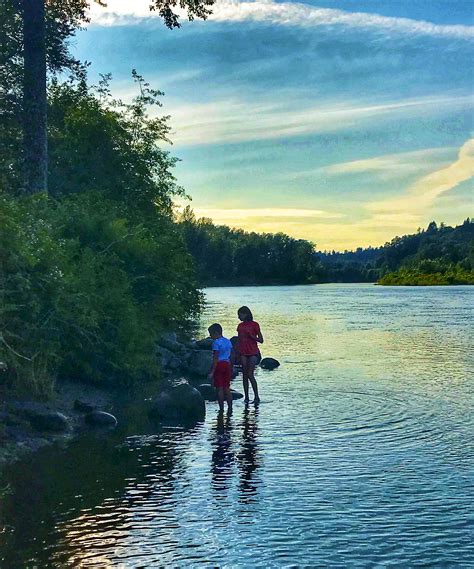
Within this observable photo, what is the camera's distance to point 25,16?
24.9 m

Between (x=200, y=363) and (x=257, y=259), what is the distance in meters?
154

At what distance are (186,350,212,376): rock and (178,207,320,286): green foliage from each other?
137 meters

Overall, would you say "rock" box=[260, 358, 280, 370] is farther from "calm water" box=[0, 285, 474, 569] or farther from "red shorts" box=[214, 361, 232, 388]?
"red shorts" box=[214, 361, 232, 388]

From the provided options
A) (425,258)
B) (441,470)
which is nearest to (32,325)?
(441,470)

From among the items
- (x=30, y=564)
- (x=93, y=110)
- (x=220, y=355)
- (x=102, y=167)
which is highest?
(x=93, y=110)

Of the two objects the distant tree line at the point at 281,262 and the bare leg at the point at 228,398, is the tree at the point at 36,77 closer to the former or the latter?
the bare leg at the point at 228,398

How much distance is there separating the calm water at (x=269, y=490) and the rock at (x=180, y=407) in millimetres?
440

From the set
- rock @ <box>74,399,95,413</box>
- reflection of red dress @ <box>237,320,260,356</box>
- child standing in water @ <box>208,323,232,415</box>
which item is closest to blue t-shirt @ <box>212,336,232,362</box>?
child standing in water @ <box>208,323,232,415</box>

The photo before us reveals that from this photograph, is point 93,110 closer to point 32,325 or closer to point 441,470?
point 32,325

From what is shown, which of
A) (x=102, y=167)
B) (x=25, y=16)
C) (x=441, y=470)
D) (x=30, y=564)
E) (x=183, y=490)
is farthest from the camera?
(x=102, y=167)

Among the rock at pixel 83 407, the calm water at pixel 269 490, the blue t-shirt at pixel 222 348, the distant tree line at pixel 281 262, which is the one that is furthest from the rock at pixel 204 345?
the distant tree line at pixel 281 262

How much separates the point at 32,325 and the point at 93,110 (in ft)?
67.1

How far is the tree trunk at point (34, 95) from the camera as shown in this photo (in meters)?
24.8

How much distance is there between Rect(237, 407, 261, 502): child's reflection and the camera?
12172 mm
